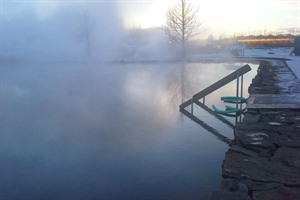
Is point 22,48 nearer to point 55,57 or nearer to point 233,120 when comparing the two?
point 55,57

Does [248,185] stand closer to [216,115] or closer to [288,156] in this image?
[288,156]

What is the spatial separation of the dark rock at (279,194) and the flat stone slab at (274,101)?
14.0ft

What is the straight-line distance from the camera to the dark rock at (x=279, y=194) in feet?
12.5

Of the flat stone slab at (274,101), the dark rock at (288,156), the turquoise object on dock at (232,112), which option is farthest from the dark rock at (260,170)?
the turquoise object on dock at (232,112)

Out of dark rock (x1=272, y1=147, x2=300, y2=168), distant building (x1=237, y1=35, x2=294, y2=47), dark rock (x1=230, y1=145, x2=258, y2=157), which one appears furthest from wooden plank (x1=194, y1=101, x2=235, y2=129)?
distant building (x1=237, y1=35, x2=294, y2=47)

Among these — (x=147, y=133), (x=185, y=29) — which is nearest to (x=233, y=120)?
(x=147, y=133)

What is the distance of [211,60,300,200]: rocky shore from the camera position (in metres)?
3.96

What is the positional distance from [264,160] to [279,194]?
103 centimetres

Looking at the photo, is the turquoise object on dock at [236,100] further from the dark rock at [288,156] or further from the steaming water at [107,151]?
the dark rock at [288,156]

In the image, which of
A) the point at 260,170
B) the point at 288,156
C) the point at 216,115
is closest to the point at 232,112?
the point at 216,115

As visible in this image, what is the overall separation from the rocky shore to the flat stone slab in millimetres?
388

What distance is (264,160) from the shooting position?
490cm

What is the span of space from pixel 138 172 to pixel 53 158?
1646 mm

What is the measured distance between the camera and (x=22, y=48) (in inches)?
1734
